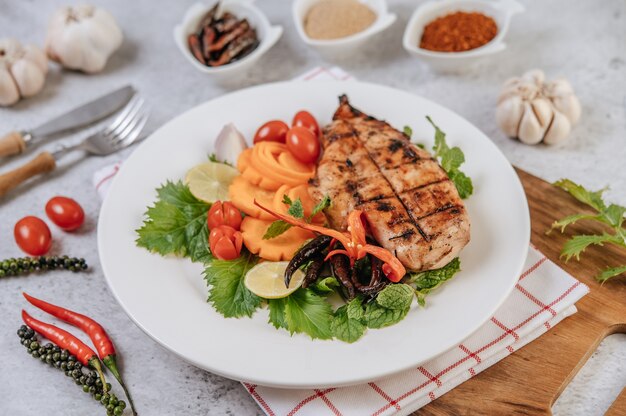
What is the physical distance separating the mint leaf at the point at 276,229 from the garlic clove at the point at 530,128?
2.46 metres

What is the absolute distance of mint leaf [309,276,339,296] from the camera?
14.1 feet

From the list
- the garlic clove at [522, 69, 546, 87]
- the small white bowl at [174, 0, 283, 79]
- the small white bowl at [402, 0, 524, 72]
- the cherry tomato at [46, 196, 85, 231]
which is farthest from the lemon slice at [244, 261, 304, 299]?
the small white bowl at [402, 0, 524, 72]

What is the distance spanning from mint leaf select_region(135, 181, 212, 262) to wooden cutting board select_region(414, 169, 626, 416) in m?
1.85

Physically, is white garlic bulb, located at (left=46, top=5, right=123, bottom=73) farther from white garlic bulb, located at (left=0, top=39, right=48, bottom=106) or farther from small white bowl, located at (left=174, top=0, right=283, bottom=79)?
small white bowl, located at (left=174, top=0, right=283, bottom=79)

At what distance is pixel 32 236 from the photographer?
17.0 feet

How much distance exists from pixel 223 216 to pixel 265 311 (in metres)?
0.78

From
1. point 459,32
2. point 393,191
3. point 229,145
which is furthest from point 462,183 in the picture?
point 459,32

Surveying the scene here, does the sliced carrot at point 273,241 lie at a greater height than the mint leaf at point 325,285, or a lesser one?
greater

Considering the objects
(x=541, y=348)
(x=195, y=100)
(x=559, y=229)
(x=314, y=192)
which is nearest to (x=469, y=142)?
(x=559, y=229)

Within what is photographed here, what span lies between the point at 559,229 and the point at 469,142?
915 millimetres

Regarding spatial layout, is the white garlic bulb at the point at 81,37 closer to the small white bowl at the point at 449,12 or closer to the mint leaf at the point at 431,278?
the small white bowl at the point at 449,12

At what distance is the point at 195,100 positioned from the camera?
22.2 feet

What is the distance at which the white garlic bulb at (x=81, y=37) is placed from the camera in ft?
22.0

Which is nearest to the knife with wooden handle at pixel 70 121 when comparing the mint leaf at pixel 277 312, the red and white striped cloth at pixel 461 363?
the mint leaf at pixel 277 312
